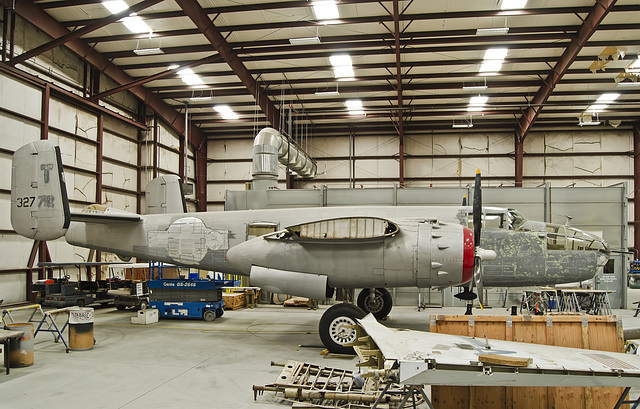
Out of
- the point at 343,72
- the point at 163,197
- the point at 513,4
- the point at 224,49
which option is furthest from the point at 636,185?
the point at 163,197

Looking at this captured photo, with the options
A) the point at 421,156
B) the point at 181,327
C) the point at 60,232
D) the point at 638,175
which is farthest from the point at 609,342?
the point at 638,175

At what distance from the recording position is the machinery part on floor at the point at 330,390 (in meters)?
6.07

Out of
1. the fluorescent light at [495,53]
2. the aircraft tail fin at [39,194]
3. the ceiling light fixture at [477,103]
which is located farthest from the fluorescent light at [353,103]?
the aircraft tail fin at [39,194]

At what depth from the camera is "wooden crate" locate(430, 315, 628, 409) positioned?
5680 mm

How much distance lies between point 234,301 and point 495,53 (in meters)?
17.2

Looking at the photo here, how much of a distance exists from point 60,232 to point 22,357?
371 cm

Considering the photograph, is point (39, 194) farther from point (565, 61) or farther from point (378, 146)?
point (378, 146)

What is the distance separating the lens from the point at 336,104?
2822 centimetres

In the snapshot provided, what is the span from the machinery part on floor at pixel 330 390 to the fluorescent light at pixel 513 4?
16.5 metres

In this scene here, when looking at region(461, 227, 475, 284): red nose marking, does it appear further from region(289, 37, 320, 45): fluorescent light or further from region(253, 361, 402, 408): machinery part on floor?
region(289, 37, 320, 45): fluorescent light

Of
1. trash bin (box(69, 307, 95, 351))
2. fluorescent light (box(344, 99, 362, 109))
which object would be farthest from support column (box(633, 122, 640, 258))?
trash bin (box(69, 307, 95, 351))

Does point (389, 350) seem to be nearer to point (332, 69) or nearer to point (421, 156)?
point (332, 69)

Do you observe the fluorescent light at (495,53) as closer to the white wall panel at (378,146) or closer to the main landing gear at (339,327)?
the white wall panel at (378,146)

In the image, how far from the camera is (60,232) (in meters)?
11.2
